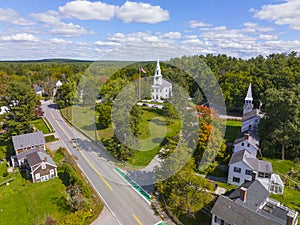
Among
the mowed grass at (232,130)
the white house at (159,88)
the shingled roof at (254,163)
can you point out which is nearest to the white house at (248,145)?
the shingled roof at (254,163)

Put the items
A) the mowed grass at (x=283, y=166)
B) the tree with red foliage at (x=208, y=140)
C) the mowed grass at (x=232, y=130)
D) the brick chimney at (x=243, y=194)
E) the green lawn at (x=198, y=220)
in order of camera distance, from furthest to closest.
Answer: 1. the mowed grass at (x=232, y=130)
2. the mowed grass at (x=283, y=166)
3. the tree with red foliage at (x=208, y=140)
4. the green lawn at (x=198, y=220)
5. the brick chimney at (x=243, y=194)

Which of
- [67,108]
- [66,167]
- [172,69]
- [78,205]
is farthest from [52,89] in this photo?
[78,205]

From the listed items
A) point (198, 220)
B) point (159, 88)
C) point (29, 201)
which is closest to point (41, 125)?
point (29, 201)

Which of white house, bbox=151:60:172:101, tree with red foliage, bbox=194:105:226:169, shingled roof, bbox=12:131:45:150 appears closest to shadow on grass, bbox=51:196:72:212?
shingled roof, bbox=12:131:45:150

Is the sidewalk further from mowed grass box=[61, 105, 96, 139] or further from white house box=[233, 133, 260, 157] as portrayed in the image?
white house box=[233, 133, 260, 157]

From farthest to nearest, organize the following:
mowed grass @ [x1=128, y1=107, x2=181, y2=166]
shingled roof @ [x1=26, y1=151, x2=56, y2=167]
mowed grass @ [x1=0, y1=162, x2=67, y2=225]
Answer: mowed grass @ [x1=128, y1=107, x2=181, y2=166], shingled roof @ [x1=26, y1=151, x2=56, y2=167], mowed grass @ [x1=0, y1=162, x2=67, y2=225]

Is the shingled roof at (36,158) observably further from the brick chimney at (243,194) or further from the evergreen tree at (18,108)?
the brick chimney at (243,194)

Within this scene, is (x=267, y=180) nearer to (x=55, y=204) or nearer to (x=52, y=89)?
(x=55, y=204)
